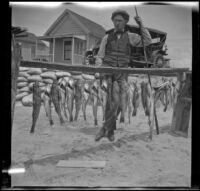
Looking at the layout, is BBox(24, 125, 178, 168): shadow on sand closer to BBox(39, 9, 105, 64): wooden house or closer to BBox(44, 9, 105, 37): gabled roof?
BBox(39, 9, 105, 64): wooden house

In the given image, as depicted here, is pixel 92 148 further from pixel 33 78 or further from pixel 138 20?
pixel 138 20

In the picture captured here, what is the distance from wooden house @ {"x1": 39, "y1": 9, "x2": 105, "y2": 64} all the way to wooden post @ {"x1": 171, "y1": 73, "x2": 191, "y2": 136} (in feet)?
4.69

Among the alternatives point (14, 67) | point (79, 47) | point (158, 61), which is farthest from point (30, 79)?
point (158, 61)

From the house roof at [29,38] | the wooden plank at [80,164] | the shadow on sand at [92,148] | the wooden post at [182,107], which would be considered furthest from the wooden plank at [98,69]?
the wooden plank at [80,164]

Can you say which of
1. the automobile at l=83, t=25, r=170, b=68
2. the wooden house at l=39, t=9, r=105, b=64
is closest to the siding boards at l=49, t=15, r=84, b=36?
the wooden house at l=39, t=9, r=105, b=64

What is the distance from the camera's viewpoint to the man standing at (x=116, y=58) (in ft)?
12.0

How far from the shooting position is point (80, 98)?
372 cm

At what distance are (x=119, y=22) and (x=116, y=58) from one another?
0.53 m

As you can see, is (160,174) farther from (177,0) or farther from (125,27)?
(177,0)

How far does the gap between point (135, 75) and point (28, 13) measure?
1.82 meters

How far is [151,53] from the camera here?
370 cm

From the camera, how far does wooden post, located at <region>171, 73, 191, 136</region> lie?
3611 millimetres

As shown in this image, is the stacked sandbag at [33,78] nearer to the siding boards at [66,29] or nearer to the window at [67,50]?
the window at [67,50]
